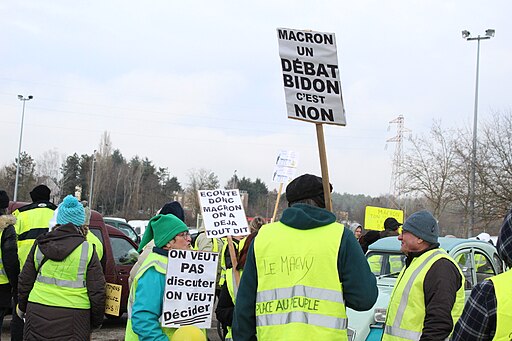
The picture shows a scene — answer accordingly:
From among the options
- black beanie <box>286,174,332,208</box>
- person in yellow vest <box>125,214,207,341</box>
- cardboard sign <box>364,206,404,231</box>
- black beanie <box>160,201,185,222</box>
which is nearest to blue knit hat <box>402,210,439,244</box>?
black beanie <box>286,174,332,208</box>

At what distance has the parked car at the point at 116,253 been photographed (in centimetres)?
1101

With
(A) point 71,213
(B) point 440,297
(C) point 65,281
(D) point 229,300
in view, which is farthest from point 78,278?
(B) point 440,297

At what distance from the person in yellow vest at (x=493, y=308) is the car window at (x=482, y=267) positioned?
6.25 meters

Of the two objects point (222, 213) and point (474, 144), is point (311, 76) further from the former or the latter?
point (474, 144)

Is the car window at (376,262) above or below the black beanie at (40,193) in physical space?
below

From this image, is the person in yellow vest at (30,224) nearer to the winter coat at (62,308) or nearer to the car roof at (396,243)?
the winter coat at (62,308)

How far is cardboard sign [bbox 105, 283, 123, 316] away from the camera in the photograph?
5.90 meters

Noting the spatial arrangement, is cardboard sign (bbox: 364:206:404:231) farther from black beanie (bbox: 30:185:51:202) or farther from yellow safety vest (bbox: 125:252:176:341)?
yellow safety vest (bbox: 125:252:176:341)

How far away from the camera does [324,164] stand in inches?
176

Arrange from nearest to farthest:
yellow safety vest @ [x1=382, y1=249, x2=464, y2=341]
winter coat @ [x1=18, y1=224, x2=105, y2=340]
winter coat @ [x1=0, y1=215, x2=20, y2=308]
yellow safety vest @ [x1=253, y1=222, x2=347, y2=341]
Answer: yellow safety vest @ [x1=253, y1=222, x2=347, y2=341], yellow safety vest @ [x1=382, y1=249, x2=464, y2=341], winter coat @ [x1=18, y1=224, x2=105, y2=340], winter coat @ [x1=0, y1=215, x2=20, y2=308]

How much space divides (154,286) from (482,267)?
564 centimetres

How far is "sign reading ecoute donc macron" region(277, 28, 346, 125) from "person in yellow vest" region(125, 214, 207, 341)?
51.0 inches

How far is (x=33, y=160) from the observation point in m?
90.9

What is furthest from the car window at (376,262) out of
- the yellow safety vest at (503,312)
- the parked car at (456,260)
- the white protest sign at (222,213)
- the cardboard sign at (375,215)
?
the cardboard sign at (375,215)
